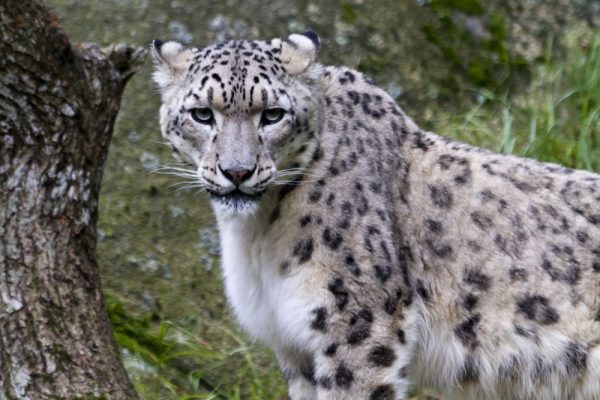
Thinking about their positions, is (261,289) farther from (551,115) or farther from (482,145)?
(551,115)

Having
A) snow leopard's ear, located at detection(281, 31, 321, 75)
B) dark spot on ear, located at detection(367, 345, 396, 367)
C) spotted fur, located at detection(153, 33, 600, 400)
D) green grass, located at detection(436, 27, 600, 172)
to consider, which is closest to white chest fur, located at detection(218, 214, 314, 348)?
spotted fur, located at detection(153, 33, 600, 400)

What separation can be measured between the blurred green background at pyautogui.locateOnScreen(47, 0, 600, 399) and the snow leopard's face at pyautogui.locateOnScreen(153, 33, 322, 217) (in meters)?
2.13

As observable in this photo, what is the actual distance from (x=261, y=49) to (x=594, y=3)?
183 inches

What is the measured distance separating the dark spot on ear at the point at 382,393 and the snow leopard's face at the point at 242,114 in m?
1.04

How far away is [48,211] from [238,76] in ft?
3.63

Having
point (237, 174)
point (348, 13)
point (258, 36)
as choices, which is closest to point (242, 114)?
point (237, 174)

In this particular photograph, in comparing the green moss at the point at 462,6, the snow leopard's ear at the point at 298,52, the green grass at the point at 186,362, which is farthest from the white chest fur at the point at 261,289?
the green moss at the point at 462,6

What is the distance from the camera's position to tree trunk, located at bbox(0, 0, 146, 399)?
188 inches

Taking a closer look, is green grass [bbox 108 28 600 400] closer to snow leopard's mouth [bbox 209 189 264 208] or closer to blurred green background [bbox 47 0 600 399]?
blurred green background [bbox 47 0 600 399]

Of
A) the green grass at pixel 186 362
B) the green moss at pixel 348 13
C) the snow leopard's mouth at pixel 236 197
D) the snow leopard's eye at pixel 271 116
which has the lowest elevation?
the green grass at pixel 186 362

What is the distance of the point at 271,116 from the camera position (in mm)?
4828

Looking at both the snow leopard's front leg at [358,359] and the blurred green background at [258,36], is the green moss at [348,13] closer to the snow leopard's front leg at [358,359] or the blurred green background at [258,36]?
the blurred green background at [258,36]

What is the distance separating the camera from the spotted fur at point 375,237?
4863 mm

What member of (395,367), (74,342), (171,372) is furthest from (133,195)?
(395,367)
